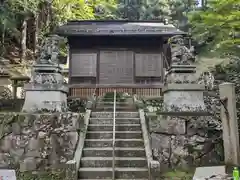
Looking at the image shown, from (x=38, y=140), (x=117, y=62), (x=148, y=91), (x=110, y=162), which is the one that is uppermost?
(x=117, y=62)

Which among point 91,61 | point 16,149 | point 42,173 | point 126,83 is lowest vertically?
point 42,173

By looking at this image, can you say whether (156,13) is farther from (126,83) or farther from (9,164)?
(9,164)

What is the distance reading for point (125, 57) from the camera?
1584 cm

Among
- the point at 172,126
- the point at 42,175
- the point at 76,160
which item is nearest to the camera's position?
the point at 76,160

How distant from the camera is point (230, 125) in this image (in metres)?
6.81

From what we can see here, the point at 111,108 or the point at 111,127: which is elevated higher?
the point at 111,108

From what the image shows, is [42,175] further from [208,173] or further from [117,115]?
[208,173]

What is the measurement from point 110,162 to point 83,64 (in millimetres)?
9190

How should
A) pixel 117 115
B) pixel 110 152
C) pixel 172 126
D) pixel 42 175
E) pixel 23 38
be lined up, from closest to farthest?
pixel 42 175
pixel 110 152
pixel 172 126
pixel 117 115
pixel 23 38

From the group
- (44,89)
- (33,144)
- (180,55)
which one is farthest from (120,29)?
(33,144)

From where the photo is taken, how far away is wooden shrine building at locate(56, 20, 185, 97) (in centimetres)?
1538

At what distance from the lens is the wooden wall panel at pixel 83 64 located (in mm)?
15664

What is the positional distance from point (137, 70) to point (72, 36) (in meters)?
3.84

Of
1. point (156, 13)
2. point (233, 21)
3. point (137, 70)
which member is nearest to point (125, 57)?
point (137, 70)
